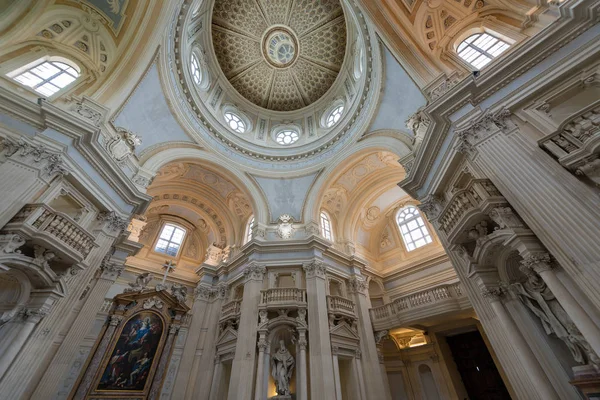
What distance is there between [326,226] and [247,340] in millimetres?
7904

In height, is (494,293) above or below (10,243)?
below

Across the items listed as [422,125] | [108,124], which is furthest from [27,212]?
[422,125]

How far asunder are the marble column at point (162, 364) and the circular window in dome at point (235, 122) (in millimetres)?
12715

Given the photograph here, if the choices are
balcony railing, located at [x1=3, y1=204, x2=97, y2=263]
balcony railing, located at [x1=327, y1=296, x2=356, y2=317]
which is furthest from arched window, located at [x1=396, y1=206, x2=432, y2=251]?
balcony railing, located at [x1=3, y1=204, x2=97, y2=263]

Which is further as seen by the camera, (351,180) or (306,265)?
(351,180)

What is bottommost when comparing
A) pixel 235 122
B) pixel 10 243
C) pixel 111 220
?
pixel 10 243

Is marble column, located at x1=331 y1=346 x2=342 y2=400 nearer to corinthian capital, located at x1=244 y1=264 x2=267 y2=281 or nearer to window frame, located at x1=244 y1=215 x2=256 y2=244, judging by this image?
corinthian capital, located at x1=244 y1=264 x2=267 y2=281

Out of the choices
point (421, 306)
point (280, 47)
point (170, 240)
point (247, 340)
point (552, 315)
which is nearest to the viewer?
point (552, 315)

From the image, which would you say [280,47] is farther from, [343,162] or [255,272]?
[255,272]

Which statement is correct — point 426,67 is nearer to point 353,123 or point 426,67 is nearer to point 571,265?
point 353,123

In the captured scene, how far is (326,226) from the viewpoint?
1596 cm

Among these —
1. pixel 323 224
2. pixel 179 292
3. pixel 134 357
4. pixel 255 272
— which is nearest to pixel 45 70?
pixel 179 292

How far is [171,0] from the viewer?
10344mm

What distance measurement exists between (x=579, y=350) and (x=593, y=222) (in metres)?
2.55
